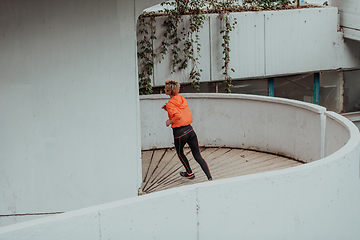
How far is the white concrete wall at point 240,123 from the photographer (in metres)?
8.12

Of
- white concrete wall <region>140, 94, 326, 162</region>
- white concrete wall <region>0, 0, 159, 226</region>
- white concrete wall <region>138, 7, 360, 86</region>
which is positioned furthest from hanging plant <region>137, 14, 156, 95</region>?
white concrete wall <region>0, 0, 159, 226</region>

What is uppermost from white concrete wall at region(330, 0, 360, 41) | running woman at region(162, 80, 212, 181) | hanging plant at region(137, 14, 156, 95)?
white concrete wall at region(330, 0, 360, 41)

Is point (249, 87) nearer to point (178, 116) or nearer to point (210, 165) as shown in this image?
point (210, 165)

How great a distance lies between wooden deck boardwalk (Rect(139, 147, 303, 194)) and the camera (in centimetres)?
734

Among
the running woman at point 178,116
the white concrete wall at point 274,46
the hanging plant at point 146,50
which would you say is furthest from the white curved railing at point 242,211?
the white concrete wall at point 274,46

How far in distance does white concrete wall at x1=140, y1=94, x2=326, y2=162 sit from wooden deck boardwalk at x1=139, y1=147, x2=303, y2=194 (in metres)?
0.21

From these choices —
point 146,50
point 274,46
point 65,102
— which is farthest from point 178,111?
point 274,46

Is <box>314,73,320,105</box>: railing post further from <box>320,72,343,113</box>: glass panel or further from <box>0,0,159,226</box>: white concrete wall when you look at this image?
<box>0,0,159,226</box>: white concrete wall

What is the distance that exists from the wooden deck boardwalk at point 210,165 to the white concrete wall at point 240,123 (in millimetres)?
210

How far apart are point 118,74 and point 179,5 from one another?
5703 mm

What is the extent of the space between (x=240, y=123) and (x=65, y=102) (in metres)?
4.48

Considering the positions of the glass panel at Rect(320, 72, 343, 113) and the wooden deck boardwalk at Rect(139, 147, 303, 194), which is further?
the glass panel at Rect(320, 72, 343, 113)

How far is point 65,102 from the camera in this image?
5.84m

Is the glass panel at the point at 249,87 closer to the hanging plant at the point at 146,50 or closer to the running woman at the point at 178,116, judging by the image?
the hanging plant at the point at 146,50
